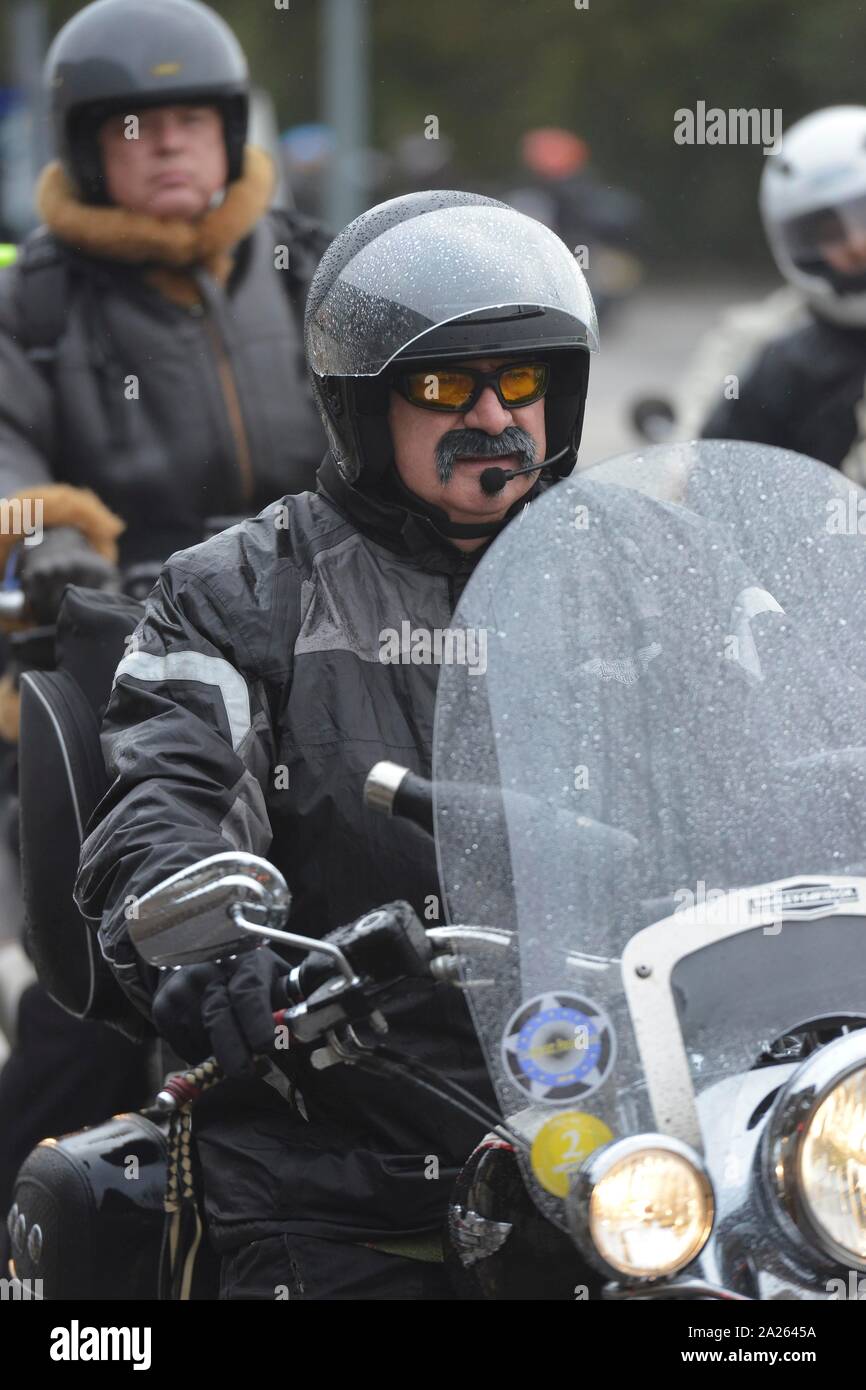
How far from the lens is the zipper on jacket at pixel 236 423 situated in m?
4.67

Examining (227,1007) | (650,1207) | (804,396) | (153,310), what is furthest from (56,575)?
(804,396)

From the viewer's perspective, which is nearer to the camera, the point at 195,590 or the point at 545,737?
the point at 545,737

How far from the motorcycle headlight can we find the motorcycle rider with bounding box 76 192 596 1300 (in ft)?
2.05

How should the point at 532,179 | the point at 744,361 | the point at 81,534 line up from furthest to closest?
the point at 532,179
the point at 744,361
the point at 81,534

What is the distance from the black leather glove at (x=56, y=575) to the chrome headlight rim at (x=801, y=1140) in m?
2.29

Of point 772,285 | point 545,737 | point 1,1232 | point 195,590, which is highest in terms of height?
point 772,285

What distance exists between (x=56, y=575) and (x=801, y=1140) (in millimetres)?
2363

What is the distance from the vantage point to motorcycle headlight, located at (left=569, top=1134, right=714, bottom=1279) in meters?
2.02

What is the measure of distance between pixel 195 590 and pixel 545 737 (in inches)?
26.2

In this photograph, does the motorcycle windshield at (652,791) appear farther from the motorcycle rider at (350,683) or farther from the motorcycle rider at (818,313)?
the motorcycle rider at (818,313)

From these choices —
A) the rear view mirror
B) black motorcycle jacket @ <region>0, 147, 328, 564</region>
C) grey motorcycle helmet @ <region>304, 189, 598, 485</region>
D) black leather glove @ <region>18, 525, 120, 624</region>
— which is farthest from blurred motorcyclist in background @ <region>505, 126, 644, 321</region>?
the rear view mirror

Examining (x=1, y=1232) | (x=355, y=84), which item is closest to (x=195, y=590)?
(x=1, y=1232)
